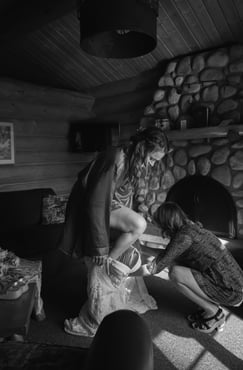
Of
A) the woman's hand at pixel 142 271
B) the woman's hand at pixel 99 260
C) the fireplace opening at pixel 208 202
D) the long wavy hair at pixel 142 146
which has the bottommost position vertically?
the woman's hand at pixel 142 271

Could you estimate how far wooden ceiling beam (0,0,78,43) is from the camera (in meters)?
2.80

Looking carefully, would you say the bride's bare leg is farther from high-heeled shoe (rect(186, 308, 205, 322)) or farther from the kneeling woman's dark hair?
high-heeled shoe (rect(186, 308, 205, 322))

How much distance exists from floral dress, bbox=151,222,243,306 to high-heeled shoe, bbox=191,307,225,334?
12 cm

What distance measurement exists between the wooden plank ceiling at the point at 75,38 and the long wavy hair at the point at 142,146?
4.58 ft

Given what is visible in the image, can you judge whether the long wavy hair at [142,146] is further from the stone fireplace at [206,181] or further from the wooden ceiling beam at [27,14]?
the wooden ceiling beam at [27,14]

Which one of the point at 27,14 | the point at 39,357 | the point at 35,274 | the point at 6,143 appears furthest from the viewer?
the point at 6,143

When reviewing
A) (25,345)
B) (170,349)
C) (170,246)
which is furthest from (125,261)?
(25,345)

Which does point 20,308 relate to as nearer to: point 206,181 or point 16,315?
point 16,315

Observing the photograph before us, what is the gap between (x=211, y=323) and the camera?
2.30 m

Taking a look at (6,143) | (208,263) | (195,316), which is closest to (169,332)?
(195,316)

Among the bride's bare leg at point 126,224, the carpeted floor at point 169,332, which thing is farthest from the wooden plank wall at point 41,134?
the bride's bare leg at point 126,224

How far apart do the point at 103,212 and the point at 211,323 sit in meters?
1.10

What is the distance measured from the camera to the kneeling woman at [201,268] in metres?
2.25

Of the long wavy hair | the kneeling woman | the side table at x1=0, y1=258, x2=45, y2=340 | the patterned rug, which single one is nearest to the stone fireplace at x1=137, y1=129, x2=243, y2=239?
the kneeling woman
